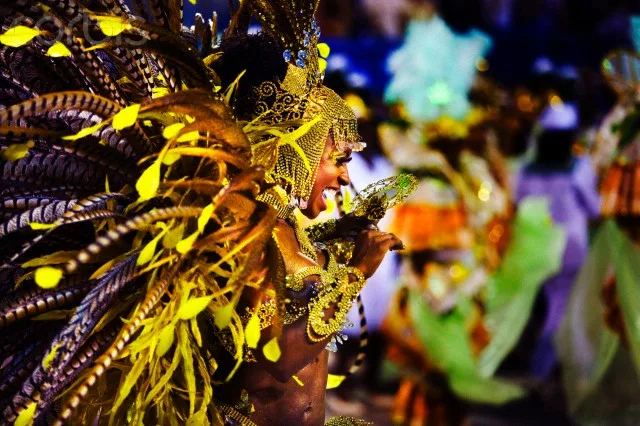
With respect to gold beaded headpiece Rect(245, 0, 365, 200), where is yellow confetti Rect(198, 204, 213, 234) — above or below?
below

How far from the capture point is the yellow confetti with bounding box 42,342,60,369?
2160mm

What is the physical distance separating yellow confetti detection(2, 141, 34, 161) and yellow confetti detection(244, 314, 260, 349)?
707mm

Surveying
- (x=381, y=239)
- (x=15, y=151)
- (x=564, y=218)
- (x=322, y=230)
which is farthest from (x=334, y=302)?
(x=564, y=218)

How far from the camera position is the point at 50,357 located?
216cm

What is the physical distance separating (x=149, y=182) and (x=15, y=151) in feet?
1.11

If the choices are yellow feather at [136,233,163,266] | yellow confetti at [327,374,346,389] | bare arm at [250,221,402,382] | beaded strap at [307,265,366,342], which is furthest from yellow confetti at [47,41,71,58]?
yellow confetti at [327,374,346,389]

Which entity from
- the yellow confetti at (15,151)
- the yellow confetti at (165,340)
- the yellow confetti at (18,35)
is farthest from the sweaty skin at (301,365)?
the yellow confetti at (18,35)

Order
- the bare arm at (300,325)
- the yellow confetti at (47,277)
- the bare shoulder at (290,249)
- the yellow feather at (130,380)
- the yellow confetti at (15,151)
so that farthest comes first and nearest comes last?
the bare shoulder at (290,249) → the bare arm at (300,325) → the yellow feather at (130,380) → the yellow confetti at (15,151) → the yellow confetti at (47,277)

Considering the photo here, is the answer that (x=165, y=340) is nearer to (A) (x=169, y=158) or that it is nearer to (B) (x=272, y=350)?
(B) (x=272, y=350)

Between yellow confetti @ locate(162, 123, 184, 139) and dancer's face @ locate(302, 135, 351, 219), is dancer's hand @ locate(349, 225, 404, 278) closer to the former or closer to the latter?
dancer's face @ locate(302, 135, 351, 219)

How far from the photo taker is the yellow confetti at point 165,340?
7.38ft

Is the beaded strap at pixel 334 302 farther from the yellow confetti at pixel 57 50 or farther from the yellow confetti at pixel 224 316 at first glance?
the yellow confetti at pixel 57 50

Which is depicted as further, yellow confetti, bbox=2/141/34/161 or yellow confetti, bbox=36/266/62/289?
yellow confetti, bbox=2/141/34/161

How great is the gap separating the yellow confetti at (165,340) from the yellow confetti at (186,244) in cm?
20
